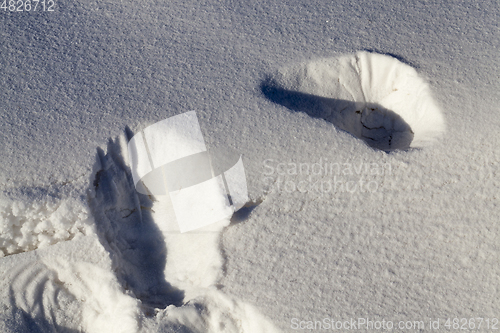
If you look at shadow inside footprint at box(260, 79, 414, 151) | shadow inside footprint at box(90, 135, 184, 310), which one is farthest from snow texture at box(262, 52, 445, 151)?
shadow inside footprint at box(90, 135, 184, 310)

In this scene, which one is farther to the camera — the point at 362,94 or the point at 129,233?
the point at 362,94

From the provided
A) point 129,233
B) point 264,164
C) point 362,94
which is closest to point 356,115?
point 362,94

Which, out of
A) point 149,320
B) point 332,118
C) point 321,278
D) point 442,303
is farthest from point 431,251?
point 149,320

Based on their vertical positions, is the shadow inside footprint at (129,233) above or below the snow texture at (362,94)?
below

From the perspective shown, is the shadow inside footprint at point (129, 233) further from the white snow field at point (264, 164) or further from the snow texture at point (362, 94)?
the snow texture at point (362, 94)

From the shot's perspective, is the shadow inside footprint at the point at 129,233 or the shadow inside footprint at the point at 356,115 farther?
the shadow inside footprint at the point at 356,115

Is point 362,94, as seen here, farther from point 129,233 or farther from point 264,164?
point 129,233

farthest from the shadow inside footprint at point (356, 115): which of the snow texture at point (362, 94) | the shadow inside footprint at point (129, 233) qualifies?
the shadow inside footprint at point (129, 233)
